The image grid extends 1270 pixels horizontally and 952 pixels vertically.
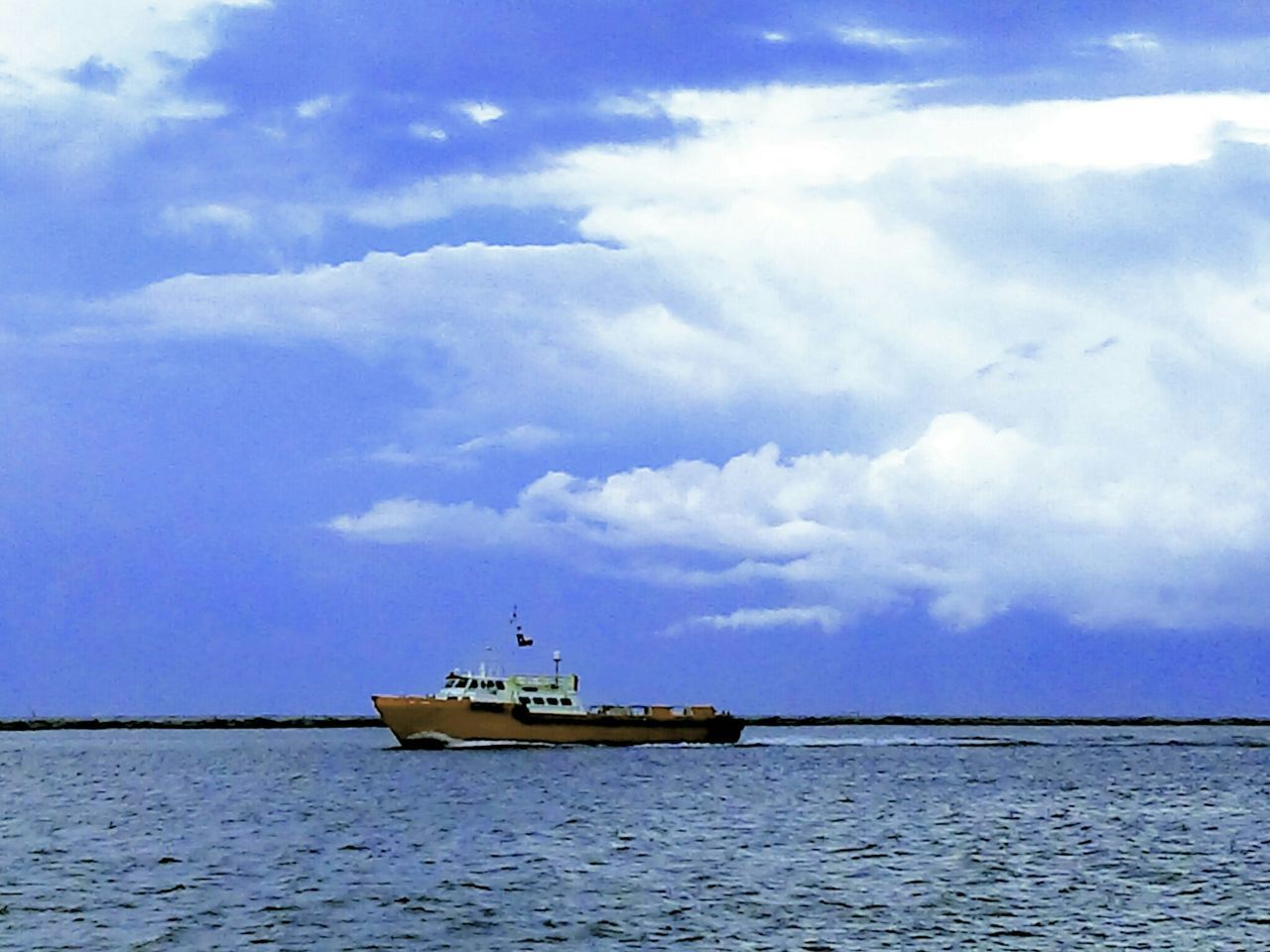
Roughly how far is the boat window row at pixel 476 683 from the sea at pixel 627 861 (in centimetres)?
540

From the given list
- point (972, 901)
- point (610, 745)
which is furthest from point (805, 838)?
point (610, 745)

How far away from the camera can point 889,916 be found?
31516 millimetres

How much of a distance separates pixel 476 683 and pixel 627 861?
47.2m

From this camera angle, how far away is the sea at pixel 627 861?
1177 inches

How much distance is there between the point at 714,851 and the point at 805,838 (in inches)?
172

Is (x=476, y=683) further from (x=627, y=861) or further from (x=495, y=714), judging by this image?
(x=627, y=861)

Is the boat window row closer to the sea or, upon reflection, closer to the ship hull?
the ship hull

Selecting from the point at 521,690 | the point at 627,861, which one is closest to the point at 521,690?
the point at 521,690

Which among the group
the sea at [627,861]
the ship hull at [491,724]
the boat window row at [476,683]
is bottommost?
the sea at [627,861]

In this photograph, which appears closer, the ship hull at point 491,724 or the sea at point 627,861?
the sea at point 627,861

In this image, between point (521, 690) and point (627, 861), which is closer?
point (627, 861)

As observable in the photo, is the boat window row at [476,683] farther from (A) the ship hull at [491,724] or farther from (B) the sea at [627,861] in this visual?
Result: (B) the sea at [627,861]

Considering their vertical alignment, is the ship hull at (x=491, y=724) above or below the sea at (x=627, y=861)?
above

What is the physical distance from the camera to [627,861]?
4119 centimetres
